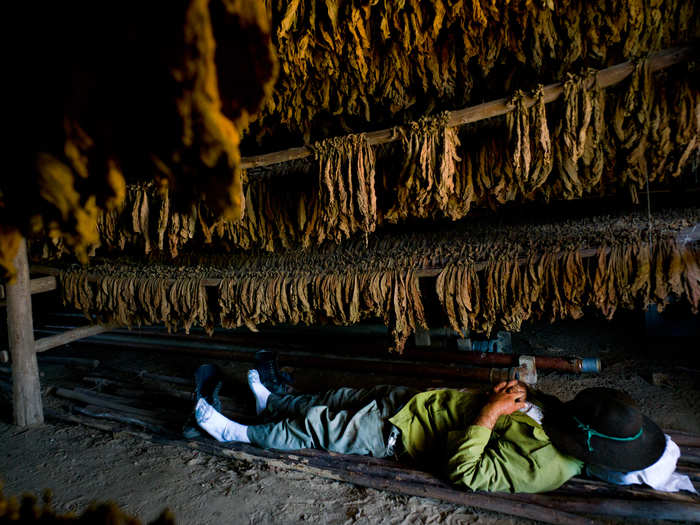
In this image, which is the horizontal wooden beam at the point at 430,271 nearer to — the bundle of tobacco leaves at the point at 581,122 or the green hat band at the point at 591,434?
the bundle of tobacco leaves at the point at 581,122

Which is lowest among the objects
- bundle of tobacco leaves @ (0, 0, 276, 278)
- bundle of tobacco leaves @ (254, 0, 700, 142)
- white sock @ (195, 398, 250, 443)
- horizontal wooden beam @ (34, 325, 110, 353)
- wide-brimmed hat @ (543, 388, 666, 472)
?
white sock @ (195, 398, 250, 443)

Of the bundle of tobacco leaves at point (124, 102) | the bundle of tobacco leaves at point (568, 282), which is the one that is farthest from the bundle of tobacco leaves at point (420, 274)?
the bundle of tobacco leaves at point (124, 102)

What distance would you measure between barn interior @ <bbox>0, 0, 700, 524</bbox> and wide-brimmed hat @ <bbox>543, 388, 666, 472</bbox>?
0.28 m

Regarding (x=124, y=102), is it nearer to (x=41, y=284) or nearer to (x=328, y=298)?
(x=328, y=298)

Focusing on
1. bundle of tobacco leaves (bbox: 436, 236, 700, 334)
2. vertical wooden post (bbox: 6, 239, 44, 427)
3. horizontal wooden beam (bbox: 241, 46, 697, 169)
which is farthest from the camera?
vertical wooden post (bbox: 6, 239, 44, 427)

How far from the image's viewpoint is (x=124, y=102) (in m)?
0.61

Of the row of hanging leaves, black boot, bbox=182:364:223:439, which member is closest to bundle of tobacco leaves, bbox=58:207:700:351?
the row of hanging leaves

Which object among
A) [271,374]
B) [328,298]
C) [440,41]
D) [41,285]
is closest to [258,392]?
[271,374]

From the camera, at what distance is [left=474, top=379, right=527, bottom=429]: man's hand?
2824mm

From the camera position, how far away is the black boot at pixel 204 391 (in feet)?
12.5

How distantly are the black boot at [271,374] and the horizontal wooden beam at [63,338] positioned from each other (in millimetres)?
2560

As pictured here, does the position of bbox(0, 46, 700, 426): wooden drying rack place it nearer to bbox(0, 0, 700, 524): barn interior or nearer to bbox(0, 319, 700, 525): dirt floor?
bbox(0, 0, 700, 524): barn interior

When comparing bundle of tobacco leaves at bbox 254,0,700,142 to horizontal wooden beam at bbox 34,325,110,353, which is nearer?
bundle of tobacco leaves at bbox 254,0,700,142

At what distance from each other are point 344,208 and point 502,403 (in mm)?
1886
